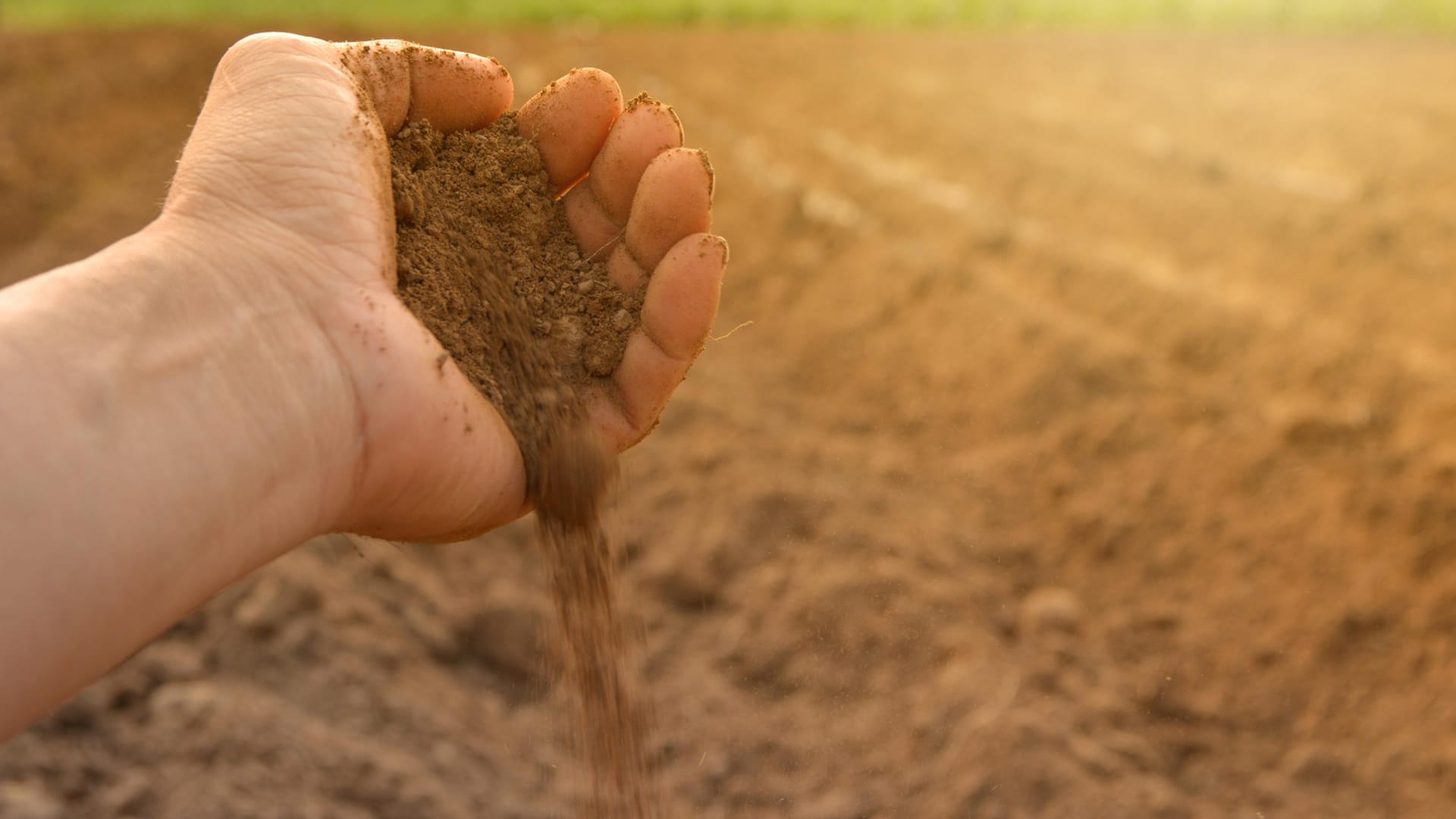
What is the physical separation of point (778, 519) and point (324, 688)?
1.06 meters

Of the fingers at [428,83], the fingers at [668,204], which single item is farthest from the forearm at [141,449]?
the fingers at [668,204]

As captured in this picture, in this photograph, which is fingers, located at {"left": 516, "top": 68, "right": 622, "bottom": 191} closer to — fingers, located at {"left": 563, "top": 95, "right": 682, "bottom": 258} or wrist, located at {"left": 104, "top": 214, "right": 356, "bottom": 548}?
fingers, located at {"left": 563, "top": 95, "right": 682, "bottom": 258}

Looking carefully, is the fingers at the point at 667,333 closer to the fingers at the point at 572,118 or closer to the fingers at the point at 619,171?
the fingers at the point at 619,171

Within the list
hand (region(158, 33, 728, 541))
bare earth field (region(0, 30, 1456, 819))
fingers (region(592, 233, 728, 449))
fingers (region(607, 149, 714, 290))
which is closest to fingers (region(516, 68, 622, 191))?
hand (region(158, 33, 728, 541))

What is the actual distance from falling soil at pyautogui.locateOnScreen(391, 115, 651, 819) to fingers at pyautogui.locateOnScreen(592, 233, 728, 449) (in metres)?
0.05

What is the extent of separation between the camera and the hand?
4.54ft

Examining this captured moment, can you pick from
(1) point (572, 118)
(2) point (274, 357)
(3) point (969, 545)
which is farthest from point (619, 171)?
(3) point (969, 545)

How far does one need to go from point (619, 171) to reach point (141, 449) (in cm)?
79

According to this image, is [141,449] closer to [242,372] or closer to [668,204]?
[242,372]

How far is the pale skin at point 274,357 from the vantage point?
45.3 inches

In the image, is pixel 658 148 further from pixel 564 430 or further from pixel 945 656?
pixel 945 656

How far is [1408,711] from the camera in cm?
209

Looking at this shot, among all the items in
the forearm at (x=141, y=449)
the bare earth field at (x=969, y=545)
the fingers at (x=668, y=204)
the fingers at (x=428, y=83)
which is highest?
the fingers at (x=428, y=83)

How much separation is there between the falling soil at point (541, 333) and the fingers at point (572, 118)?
3 cm
